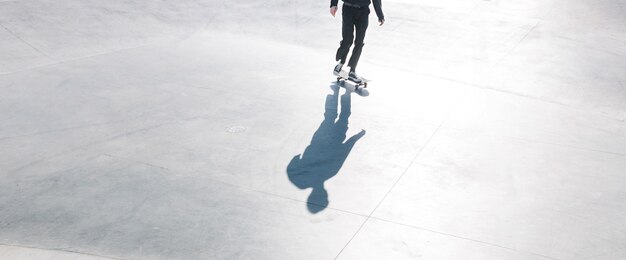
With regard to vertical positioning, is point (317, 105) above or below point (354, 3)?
below

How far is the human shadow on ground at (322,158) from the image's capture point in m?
6.36

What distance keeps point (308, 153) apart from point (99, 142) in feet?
8.17

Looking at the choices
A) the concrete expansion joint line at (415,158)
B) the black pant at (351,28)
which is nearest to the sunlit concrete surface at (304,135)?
the concrete expansion joint line at (415,158)

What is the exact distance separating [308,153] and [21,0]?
24.6ft

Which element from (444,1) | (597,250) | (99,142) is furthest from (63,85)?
(444,1)

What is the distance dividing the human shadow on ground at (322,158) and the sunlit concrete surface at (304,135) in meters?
0.03

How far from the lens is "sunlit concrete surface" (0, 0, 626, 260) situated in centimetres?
564

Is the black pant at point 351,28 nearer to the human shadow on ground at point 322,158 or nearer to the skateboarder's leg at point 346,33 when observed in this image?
the skateboarder's leg at point 346,33

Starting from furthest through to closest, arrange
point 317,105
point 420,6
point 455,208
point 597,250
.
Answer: point 420,6
point 317,105
point 455,208
point 597,250

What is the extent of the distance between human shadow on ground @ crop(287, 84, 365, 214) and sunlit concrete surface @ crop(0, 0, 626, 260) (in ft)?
0.09

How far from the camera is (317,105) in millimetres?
8703

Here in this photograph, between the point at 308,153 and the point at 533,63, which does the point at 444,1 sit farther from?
the point at 308,153

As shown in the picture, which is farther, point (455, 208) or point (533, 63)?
point (533, 63)

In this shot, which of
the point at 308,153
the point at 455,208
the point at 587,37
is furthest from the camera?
the point at 587,37
